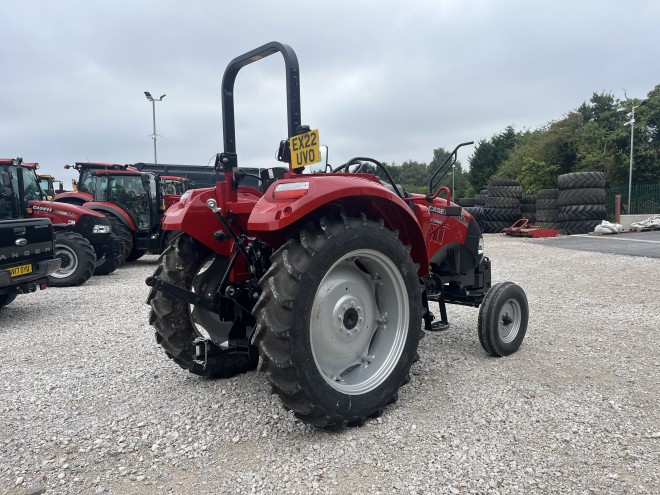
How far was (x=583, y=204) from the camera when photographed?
17531 millimetres

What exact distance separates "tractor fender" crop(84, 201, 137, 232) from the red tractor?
8183 millimetres

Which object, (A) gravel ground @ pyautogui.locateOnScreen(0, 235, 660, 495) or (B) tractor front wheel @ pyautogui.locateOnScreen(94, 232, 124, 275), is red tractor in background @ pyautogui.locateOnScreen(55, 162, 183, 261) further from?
(A) gravel ground @ pyautogui.locateOnScreen(0, 235, 660, 495)

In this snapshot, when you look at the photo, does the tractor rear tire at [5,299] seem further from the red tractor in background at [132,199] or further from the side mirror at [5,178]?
the red tractor in background at [132,199]

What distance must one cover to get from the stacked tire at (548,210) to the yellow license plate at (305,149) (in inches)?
679

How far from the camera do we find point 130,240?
10781 mm

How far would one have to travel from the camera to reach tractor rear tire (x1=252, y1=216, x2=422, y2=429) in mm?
2441

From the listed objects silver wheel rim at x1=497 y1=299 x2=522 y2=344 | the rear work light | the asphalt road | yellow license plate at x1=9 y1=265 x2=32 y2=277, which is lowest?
the asphalt road

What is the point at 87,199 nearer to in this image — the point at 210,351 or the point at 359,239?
the point at 210,351

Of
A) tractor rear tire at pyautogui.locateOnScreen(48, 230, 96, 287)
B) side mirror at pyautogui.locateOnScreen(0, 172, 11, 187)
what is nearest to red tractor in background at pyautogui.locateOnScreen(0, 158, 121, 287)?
tractor rear tire at pyautogui.locateOnScreen(48, 230, 96, 287)

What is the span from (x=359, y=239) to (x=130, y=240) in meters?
9.30

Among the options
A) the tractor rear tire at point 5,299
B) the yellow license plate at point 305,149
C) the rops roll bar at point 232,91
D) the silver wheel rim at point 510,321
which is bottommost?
the tractor rear tire at point 5,299

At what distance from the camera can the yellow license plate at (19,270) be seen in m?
5.79

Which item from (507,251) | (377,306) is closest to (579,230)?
(507,251)

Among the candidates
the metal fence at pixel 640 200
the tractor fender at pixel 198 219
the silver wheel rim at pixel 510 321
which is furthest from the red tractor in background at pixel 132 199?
the metal fence at pixel 640 200
